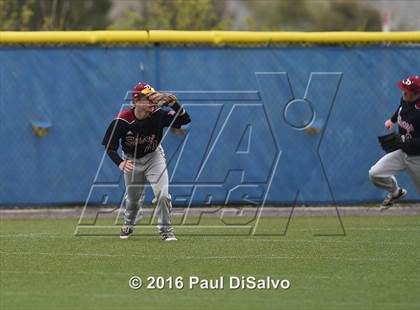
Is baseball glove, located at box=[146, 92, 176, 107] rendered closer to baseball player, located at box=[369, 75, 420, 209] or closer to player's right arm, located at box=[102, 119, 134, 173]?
player's right arm, located at box=[102, 119, 134, 173]

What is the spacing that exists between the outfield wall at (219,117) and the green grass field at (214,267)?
5.84 feet

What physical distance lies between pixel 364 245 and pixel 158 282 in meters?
3.40

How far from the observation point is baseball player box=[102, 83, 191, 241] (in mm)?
11977

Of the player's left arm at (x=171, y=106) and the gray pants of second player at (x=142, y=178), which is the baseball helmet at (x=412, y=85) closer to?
the player's left arm at (x=171, y=106)

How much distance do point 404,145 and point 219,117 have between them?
3269mm

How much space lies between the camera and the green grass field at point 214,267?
8297 mm

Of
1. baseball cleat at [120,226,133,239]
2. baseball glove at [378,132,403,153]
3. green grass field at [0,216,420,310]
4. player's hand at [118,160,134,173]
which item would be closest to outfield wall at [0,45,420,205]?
green grass field at [0,216,420,310]

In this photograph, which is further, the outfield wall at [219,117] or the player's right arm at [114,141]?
the outfield wall at [219,117]

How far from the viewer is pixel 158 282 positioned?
9.16m

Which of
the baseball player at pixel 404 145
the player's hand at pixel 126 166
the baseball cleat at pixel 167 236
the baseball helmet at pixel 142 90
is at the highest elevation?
the baseball player at pixel 404 145

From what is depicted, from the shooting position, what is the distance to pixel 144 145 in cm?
1227

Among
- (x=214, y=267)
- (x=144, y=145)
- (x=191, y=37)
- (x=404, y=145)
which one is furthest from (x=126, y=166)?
(x=191, y=37)

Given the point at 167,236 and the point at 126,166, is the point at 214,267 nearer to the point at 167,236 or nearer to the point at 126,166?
the point at 167,236

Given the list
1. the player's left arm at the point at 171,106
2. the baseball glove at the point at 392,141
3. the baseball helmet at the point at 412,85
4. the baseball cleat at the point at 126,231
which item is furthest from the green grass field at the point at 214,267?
the baseball helmet at the point at 412,85
